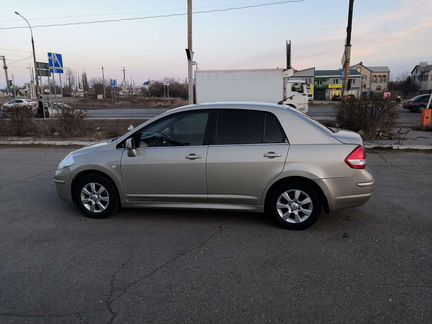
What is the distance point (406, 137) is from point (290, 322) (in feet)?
38.3

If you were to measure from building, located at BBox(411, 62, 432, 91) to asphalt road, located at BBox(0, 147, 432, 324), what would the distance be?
310 ft

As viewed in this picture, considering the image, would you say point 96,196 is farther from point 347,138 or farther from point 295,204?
point 347,138

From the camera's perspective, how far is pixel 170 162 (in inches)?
184

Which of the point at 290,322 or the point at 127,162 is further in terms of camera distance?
the point at 127,162

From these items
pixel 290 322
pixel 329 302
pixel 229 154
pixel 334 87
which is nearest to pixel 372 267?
pixel 329 302

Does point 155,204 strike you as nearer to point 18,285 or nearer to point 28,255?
point 28,255

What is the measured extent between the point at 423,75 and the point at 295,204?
107 metres

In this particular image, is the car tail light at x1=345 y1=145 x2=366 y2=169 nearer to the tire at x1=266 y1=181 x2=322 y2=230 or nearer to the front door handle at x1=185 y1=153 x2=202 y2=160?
the tire at x1=266 y1=181 x2=322 y2=230

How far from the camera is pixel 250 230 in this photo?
180 inches

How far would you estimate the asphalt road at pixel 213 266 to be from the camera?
290 centimetres

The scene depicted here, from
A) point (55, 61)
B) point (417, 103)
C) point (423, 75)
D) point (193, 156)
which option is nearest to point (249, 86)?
point (55, 61)

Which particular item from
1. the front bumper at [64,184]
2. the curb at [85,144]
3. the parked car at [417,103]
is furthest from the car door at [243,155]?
the parked car at [417,103]

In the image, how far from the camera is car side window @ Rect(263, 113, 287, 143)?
4531 mm

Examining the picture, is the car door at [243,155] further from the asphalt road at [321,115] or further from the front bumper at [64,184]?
the asphalt road at [321,115]
